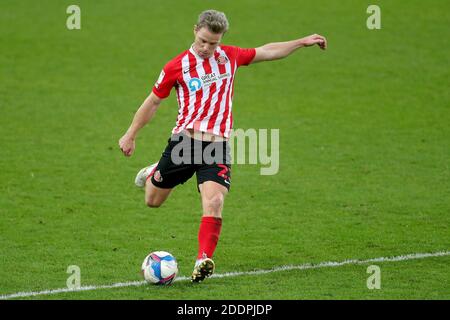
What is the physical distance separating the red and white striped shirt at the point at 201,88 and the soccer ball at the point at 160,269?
1277 millimetres

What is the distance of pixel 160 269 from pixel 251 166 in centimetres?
542

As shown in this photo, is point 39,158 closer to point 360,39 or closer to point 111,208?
point 111,208

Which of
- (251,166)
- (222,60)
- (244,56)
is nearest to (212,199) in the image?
(222,60)

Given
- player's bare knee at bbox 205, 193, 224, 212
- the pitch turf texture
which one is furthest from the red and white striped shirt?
the pitch turf texture

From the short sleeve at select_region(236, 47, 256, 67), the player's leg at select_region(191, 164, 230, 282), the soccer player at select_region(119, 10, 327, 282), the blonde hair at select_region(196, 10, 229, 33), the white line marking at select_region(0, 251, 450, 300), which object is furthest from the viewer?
the short sleeve at select_region(236, 47, 256, 67)

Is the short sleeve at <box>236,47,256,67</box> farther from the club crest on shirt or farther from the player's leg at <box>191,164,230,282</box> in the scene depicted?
the player's leg at <box>191,164,230,282</box>

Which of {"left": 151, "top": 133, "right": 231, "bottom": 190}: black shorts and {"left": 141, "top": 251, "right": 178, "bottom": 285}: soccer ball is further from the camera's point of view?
{"left": 151, "top": 133, "right": 231, "bottom": 190}: black shorts

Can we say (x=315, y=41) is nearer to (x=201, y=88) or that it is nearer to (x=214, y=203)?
(x=201, y=88)

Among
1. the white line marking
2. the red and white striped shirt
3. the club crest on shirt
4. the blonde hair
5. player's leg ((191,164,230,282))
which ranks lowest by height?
the white line marking

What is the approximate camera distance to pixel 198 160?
8578mm

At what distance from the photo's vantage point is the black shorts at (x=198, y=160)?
8461 millimetres

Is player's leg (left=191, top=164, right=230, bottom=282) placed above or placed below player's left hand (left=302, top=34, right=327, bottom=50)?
below

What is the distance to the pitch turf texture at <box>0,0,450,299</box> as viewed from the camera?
28.8ft

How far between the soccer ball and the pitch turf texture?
116 millimetres
